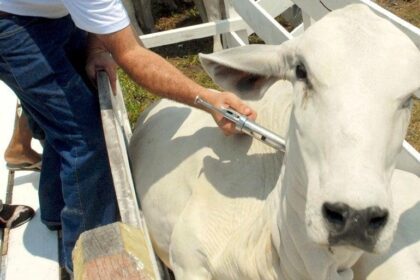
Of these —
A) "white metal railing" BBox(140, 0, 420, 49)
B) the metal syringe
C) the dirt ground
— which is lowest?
the dirt ground

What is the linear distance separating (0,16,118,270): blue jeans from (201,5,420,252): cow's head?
4.04ft

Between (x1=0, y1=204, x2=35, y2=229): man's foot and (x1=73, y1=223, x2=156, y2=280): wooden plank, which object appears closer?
(x1=73, y1=223, x2=156, y2=280): wooden plank

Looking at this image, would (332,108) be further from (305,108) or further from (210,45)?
(210,45)

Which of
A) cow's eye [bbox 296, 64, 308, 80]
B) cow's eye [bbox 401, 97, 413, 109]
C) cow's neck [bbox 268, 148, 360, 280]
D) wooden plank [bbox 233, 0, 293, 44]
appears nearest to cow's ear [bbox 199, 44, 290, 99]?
cow's eye [bbox 296, 64, 308, 80]

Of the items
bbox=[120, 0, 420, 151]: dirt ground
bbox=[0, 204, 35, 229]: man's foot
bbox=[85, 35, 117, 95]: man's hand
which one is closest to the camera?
bbox=[85, 35, 117, 95]: man's hand

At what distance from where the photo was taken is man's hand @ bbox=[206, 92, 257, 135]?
8.98ft

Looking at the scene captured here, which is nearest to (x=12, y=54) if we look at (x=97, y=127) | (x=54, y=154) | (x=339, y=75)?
(x=97, y=127)

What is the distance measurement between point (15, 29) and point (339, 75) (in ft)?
5.34

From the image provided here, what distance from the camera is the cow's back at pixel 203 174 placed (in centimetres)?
273

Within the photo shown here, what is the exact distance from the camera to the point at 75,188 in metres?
3.27

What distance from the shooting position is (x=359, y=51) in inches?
79.0

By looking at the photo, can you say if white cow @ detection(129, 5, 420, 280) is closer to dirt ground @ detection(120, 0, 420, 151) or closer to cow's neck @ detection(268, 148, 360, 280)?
cow's neck @ detection(268, 148, 360, 280)

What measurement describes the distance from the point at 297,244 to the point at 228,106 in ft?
2.33

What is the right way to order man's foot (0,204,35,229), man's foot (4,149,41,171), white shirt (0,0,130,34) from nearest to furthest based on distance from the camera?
white shirt (0,0,130,34) < man's foot (0,204,35,229) < man's foot (4,149,41,171)
